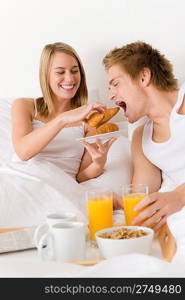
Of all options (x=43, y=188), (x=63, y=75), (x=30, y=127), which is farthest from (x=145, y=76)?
(x=43, y=188)

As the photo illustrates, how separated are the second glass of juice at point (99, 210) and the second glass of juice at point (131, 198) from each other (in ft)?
0.16

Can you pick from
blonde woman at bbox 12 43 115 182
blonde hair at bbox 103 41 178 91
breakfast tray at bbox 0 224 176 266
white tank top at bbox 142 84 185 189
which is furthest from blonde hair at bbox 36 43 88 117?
breakfast tray at bbox 0 224 176 266

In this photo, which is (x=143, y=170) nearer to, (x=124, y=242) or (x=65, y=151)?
(x=65, y=151)

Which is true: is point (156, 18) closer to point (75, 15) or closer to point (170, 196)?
point (75, 15)

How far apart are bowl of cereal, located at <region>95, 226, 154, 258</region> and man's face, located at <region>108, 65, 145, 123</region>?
949 mm

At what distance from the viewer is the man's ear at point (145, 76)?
2219 mm

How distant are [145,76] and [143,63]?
5cm

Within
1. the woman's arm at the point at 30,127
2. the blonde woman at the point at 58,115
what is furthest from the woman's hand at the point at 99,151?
the woman's arm at the point at 30,127

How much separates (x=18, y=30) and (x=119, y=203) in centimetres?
131

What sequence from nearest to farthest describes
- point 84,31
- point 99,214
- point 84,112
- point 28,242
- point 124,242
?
point 124,242
point 28,242
point 99,214
point 84,112
point 84,31

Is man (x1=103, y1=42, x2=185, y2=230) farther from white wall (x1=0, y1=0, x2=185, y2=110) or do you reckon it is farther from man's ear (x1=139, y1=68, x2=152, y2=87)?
white wall (x1=0, y1=0, x2=185, y2=110)

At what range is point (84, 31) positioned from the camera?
272 centimetres

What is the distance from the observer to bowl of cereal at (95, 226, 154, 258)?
1.26 meters

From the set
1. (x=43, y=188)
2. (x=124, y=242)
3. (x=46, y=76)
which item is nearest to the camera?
(x=124, y=242)
